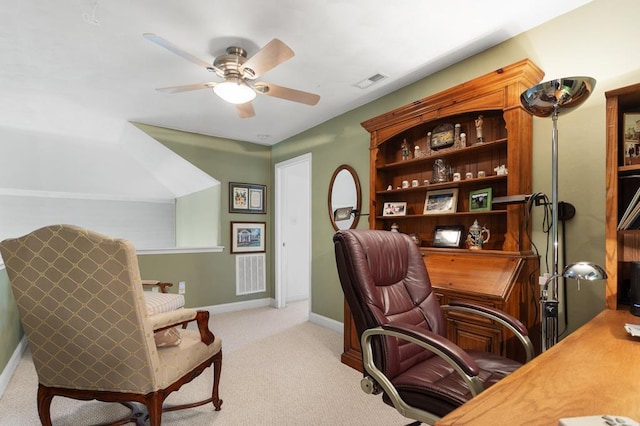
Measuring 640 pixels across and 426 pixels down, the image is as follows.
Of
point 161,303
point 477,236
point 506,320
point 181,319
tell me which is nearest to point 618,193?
point 506,320

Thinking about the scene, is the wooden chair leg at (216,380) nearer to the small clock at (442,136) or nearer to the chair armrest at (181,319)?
the chair armrest at (181,319)

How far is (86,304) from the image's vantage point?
5.07ft

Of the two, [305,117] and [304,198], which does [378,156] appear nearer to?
[305,117]

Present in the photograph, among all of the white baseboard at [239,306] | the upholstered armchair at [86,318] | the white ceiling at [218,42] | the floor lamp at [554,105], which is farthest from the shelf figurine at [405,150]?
the white baseboard at [239,306]

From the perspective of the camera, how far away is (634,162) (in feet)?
4.90

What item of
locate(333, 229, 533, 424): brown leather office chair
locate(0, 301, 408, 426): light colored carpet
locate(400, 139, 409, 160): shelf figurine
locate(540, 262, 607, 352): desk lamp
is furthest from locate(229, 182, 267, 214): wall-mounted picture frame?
locate(540, 262, 607, 352): desk lamp

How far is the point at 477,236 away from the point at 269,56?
189 centimetres

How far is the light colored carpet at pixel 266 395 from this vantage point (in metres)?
1.99

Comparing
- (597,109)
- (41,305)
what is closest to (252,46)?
(41,305)

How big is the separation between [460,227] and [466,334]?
88 centimetres

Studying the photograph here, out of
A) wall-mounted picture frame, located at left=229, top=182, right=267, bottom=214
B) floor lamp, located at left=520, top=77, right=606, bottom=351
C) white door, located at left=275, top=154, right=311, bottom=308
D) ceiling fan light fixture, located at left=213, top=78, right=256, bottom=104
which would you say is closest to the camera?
floor lamp, located at left=520, top=77, right=606, bottom=351

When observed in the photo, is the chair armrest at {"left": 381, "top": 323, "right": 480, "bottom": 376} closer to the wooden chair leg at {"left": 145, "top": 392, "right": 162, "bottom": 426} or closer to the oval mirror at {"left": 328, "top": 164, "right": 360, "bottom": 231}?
the wooden chair leg at {"left": 145, "top": 392, "right": 162, "bottom": 426}

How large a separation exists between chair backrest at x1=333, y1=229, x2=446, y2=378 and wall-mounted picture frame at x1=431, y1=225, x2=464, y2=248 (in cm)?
85

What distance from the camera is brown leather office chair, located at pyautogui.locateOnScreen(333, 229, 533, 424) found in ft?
3.95
